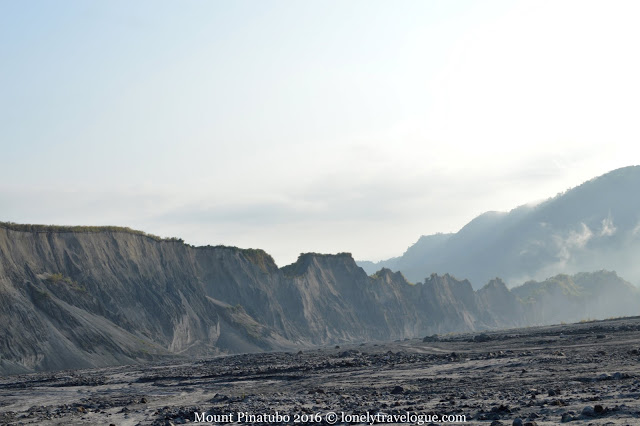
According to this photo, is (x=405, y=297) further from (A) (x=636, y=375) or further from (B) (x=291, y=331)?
(A) (x=636, y=375)

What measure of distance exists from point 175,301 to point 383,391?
6648 cm

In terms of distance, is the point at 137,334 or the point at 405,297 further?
the point at 405,297

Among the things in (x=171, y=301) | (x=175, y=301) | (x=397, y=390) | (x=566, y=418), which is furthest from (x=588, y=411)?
(x=175, y=301)

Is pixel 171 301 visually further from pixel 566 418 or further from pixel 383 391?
pixel 566 418

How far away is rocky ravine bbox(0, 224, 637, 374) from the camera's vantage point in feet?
213

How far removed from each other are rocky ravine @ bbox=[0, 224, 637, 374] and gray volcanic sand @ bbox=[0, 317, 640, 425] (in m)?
22.3

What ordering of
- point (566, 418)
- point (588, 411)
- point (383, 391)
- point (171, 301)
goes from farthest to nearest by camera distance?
point (171, 301), point (383, 391), point (588, 411), point (566, 418)

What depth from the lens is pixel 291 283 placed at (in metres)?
116

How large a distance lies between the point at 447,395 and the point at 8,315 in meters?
52.0

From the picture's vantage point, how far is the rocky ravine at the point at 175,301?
64.9 metres

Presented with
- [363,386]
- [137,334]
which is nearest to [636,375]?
[363,386]

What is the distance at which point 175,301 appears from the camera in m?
88.1

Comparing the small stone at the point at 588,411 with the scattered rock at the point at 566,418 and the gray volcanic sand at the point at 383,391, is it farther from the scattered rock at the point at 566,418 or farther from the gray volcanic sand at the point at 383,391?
the scattered rock at the point at 566,418

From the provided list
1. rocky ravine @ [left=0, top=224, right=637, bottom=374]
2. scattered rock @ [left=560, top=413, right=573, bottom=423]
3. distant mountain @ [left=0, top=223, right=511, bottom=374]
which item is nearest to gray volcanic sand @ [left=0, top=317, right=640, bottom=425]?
scattered rock @ [left=560, top=413, right=573, bottom=423]
